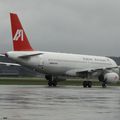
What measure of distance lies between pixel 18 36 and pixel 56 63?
16.6 ft

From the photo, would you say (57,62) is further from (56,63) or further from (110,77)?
(110,77)

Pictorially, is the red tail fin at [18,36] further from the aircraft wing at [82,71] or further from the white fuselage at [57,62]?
the aircraft wing at [82,71]

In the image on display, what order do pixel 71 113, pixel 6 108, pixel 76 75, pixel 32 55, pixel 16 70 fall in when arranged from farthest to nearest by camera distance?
pixel 16 70 < pixel 76 75 < pixel 32 55 < pixel 6 108 < pixel 71 113

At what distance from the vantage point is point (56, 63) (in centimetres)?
5272

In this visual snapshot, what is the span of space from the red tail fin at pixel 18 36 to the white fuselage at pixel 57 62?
2.89 ft

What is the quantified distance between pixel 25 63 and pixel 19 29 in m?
3.93

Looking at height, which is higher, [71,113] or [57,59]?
[57,59]

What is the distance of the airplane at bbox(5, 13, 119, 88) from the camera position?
5138cm

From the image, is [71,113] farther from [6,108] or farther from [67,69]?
[67,69]

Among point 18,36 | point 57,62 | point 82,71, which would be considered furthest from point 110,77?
point 18,36

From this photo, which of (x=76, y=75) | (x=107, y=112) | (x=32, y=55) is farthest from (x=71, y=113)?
(x=76, y=75)

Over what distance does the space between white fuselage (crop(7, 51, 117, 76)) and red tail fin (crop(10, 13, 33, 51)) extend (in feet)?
2.89

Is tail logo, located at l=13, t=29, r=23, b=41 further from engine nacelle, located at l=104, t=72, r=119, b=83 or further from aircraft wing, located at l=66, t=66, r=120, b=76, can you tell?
engine nacelle, located at l=104, t=72, r=119, b=83

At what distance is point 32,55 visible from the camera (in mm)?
51094
